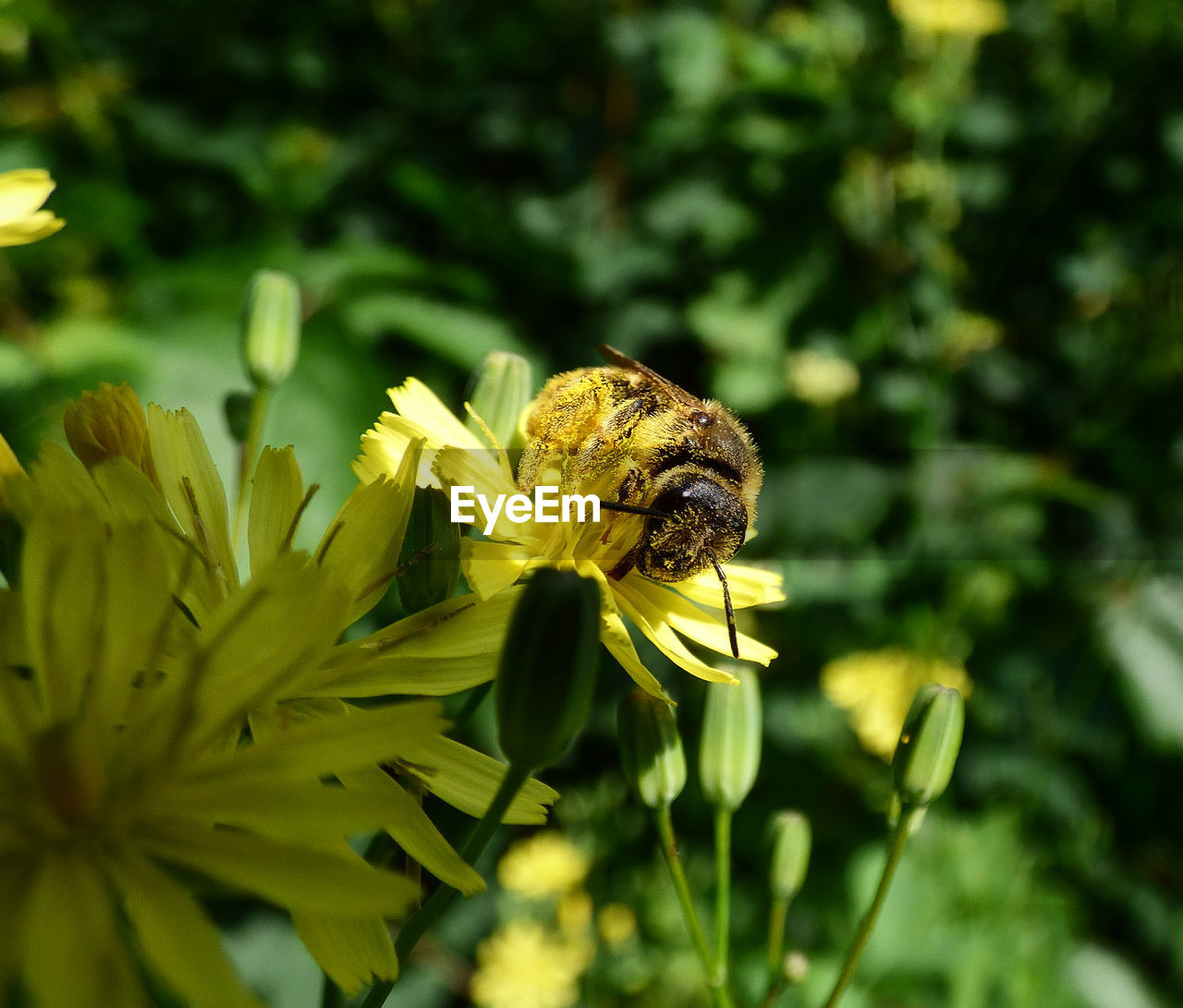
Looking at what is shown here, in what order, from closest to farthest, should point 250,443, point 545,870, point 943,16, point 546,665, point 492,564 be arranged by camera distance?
1. point 546,665
2. point 492,564
3. point 250,443
4. point 545,870
5. point 943,16

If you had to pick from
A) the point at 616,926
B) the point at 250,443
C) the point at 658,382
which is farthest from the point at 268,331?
the point at 616,926


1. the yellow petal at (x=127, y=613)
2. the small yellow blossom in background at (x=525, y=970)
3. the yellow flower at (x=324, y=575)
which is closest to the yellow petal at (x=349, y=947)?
the yellow flower at (x=324, y=575)

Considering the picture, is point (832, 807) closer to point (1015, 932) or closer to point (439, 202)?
point (1015, 932)

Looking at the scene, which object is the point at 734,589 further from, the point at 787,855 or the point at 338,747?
the point at 338,747

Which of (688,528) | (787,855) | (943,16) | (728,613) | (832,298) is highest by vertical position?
(943,16)

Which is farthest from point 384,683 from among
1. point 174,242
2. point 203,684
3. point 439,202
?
point 174,242

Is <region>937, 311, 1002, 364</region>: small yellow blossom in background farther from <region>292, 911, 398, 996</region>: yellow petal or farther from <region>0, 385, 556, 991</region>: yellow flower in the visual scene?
<region>292, 911, 398, 996</region>: yellow petal
